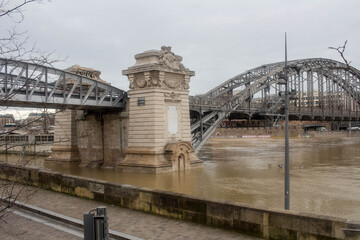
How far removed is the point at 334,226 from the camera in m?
8.92

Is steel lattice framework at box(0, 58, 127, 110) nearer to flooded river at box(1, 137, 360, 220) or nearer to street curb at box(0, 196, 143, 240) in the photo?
flooded river at box(1, 137, 360, 220)

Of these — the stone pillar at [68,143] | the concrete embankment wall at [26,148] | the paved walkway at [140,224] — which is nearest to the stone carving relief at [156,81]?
the concrete embankment wall at [26,148]

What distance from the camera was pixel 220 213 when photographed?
11.3m

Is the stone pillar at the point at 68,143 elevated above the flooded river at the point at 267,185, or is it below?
above

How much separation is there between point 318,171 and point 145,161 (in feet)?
51.6

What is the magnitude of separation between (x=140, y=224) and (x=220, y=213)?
262cm

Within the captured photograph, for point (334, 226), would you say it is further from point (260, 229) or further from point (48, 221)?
point (48, 221)

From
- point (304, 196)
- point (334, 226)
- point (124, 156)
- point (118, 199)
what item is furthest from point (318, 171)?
point (334, 226)

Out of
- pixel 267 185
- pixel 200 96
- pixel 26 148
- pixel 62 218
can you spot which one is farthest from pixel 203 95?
pixel 62 218

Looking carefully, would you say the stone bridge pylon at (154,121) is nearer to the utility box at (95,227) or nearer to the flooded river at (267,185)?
the flooded river at (267,185)

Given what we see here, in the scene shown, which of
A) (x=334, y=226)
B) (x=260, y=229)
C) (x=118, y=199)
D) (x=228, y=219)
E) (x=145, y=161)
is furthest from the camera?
(x=145, y=161)

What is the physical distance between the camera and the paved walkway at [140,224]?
35.3 feet

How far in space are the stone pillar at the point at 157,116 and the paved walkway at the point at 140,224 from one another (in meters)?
16.3

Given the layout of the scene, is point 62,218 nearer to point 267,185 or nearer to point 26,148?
point 267,185
